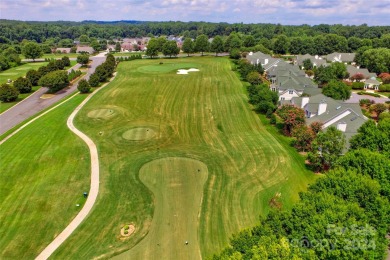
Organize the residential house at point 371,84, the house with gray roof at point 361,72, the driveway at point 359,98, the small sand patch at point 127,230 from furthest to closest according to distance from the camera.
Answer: the house with gray roof at point 361,72, the residential house at point 371,84, the driveway at point 359,98, the small sand patch at point 127,230

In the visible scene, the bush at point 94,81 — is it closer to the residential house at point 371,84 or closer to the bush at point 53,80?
the bush at point 53,80

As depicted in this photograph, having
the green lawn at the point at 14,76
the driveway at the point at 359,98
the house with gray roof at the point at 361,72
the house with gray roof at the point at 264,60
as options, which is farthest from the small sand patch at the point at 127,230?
the house with gray roof at the point at 361,72

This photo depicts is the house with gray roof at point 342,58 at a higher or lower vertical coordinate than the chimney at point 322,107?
higher

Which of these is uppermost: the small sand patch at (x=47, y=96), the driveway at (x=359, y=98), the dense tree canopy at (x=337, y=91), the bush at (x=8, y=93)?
the dense tree canopy at (x=337, y=91)

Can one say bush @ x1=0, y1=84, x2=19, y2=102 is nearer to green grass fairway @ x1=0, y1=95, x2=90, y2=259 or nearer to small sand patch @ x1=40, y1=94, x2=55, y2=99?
small sand patch @ x1=40, y1=94, x2=55, y2=99

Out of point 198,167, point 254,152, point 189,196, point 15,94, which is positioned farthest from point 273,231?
point 15,94

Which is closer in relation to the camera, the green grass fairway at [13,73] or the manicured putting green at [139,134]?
the manicured putting green at [139,134]
